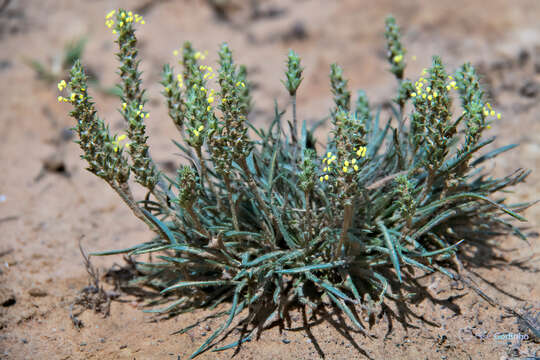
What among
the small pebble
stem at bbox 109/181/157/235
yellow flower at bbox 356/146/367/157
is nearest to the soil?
the small pebble

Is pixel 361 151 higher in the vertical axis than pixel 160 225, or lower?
higher

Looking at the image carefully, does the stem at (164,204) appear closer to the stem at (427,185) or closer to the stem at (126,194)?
the stem at (126,194)

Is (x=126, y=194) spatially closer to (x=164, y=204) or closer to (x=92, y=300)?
(x=164, y=204)

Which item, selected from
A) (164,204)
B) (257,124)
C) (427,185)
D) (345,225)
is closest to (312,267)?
(345,225)

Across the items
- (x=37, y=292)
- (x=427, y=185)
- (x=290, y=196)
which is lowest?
(x=37, y=292)

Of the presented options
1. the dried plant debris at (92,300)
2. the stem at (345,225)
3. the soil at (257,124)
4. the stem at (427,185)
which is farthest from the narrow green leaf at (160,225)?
the stem at (427,185)

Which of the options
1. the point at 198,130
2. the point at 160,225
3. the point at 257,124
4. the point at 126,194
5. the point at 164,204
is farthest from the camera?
the point at 257,124

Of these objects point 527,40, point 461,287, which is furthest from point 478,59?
point 461,287

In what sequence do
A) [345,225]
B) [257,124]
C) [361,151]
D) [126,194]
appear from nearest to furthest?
[361,151] < [345,225] < [126,194] < [257,124]

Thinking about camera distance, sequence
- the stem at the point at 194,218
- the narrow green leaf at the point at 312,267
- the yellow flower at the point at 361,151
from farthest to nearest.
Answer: the narrow green leaf at the point at 312,267 → the stem at the point at 194,218 → the yellow flower at the point at 361,151
